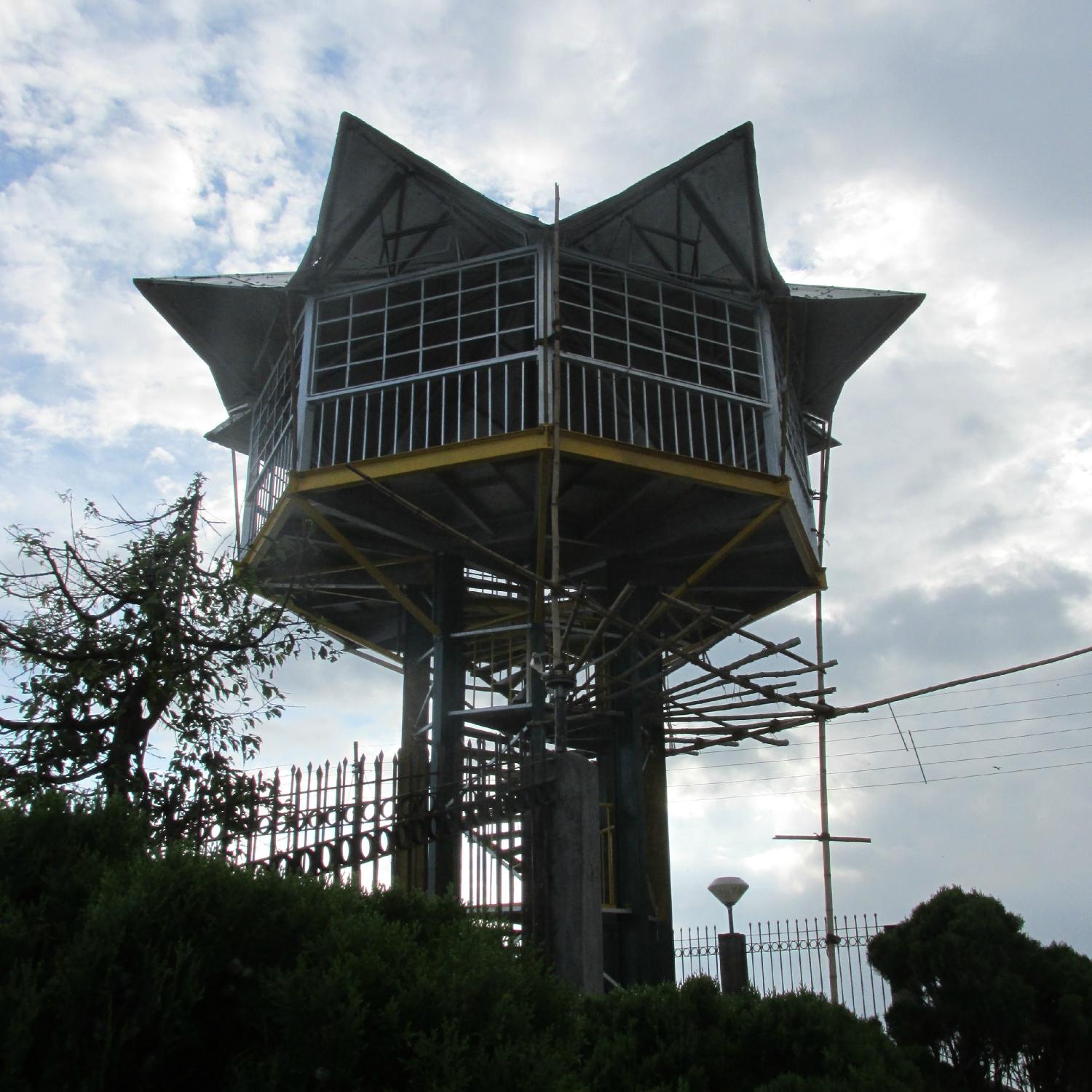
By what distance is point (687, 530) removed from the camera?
16406mm

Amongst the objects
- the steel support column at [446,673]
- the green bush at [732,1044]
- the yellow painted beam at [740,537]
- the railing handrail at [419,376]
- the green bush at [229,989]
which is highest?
the railing handrail at [419,376]

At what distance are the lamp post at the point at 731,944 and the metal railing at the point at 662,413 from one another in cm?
525

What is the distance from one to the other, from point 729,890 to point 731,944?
82cm

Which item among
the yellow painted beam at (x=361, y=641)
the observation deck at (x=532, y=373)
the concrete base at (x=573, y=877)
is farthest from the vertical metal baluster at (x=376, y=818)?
the yellow painted beam at (x=361, y=641)

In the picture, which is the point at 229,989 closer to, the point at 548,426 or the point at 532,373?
the point at 548,426

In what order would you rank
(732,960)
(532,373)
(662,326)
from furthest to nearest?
1. (532,373)
2. (662,326)
3. (732,960)

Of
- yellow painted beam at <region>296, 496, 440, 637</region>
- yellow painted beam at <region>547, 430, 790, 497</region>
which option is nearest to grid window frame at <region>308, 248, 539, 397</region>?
yellow painted beam at <region>296, 496, 440, 637</region>

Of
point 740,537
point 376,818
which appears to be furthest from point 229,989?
point 740,537

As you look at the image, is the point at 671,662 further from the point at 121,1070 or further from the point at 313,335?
the point at 121,1070

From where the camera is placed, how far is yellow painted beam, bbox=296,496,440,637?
15.1 meters

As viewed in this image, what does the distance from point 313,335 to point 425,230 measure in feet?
7.13

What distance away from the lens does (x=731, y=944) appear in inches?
546

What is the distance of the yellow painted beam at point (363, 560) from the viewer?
1514cm

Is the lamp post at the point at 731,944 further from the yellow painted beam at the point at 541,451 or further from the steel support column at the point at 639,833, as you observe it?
the yellow painted beam at the point at 541,451
